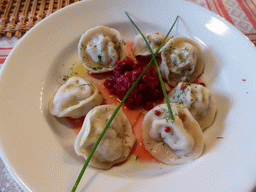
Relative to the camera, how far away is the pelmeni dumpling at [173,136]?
1923 millimetres

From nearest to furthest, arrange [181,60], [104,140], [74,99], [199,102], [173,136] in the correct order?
[104,140]
[173,136]
[199,102]
[74,99]
[181,60]

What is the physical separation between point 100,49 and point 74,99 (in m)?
0.75

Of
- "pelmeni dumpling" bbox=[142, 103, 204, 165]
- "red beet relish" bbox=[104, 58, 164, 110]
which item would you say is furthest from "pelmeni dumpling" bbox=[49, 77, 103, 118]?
→ "pelmeni dumpling" bbox=[142, 103, 204, 165]

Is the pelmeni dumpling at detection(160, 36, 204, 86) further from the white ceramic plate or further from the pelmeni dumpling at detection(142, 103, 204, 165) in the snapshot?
the pelmeni dumpling at detection(142, 103, 204, 165)

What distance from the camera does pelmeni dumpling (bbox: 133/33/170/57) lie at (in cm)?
267

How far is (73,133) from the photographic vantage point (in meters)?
2.20

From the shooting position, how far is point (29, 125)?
6.19 ft

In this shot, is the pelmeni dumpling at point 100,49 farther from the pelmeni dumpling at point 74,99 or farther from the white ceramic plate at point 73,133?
the pelmeni dumpling at point 74,99

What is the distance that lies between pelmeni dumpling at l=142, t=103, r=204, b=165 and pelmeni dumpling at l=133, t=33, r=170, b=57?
39.4 inches

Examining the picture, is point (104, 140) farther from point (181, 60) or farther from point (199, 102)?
point (181, 60)

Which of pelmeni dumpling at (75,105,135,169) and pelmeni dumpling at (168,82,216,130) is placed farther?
pelmeni dumpling at (168,82,216,130)

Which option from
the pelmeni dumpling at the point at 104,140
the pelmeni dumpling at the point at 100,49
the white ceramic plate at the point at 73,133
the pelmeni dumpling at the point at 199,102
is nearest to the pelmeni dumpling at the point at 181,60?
the white ceramic plate at the point at 73,133

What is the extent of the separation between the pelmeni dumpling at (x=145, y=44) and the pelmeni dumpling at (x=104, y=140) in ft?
3.52

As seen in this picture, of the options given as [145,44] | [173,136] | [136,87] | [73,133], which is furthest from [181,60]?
[73,133]
